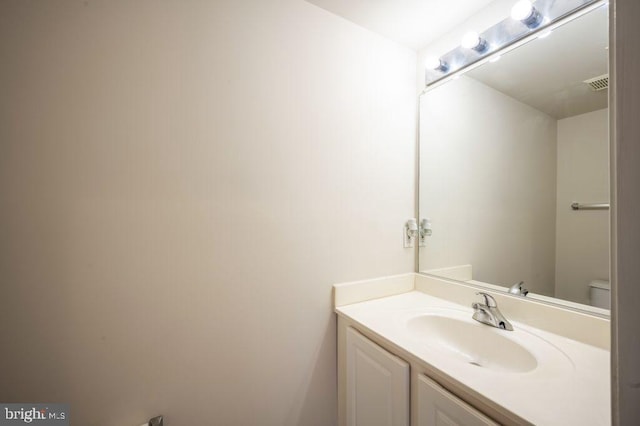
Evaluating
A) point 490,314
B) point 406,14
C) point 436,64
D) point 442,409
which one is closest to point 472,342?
point 490,314

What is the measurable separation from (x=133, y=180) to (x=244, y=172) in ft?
1.20

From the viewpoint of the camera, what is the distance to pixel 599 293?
0.87 metres

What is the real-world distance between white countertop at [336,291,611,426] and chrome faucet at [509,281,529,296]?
126mm

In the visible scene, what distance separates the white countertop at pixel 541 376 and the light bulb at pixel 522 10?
4.12ft

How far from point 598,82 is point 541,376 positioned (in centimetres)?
103

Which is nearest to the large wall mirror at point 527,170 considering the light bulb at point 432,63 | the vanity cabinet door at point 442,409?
the light bulb at point 432,63

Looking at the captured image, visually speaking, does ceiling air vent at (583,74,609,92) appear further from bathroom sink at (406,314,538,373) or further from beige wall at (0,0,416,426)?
bathroom sink at (406,314,538,373)

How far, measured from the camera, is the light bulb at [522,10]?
96 cm

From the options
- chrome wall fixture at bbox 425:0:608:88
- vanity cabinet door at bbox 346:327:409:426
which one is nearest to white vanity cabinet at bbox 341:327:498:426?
vanity cabinet door at bbox 346:327:409:426

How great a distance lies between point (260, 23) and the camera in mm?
1008

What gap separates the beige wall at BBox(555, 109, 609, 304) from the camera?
0.87 metres

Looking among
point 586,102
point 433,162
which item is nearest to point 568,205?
point 586,102

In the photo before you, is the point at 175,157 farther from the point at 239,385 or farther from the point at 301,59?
the point at 239,385

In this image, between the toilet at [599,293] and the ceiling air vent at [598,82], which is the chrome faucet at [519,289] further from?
the ceiling air vent at [598,82]
